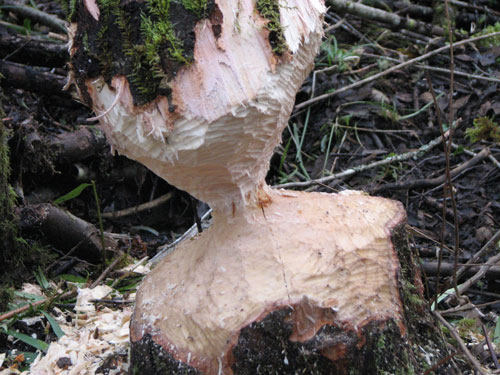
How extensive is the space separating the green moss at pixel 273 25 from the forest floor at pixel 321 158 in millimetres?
965

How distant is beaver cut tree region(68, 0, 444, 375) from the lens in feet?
4.00

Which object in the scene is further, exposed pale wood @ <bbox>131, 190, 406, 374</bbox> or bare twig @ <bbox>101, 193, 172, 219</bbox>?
bare twig @ <bbox>101, 193, 172, 219</bbox>

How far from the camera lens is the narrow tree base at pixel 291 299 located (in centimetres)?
130

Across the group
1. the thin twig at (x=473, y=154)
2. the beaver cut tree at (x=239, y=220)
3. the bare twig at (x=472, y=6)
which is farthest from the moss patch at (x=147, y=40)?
the bare twig at (x=472, y=6)

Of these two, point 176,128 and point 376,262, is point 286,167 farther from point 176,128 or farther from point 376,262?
point 176,128

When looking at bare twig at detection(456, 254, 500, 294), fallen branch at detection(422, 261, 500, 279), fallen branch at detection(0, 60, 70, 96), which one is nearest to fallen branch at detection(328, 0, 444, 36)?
fallen branch at detection(0, 60, 70, 96)

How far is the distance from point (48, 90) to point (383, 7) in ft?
7.42

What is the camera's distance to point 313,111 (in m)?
3.26

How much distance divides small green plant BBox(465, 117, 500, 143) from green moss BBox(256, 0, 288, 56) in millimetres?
1819

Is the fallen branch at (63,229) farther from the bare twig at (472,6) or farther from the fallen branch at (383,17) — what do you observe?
the bare twig at (472,6)

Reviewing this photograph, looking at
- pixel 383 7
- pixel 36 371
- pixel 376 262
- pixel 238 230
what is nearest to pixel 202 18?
pixel 238 230

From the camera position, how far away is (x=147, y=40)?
122 cm

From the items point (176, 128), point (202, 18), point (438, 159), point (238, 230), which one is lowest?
point (438, 159)

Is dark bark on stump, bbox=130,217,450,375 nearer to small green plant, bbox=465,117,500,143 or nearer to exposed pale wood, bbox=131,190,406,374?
exposed pale wood, bbox=131,190,406,374
